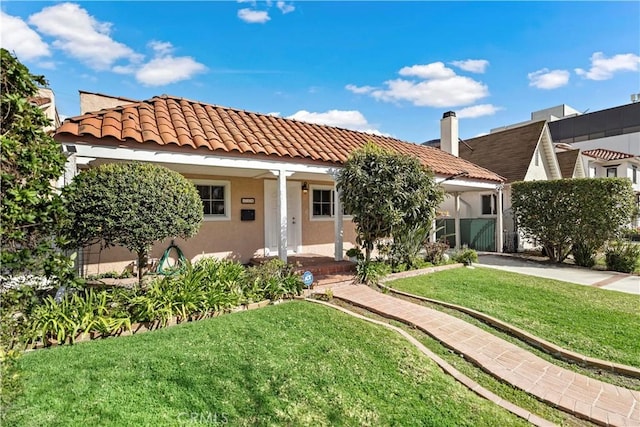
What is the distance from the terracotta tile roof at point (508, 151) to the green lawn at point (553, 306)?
36.6ft

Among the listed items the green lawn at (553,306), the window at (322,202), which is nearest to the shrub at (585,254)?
the green lawn at (553,306)

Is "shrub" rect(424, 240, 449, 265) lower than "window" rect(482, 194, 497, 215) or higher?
lower

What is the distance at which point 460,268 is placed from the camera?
10.5m

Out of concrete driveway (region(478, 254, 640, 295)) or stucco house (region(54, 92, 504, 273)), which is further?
concrete driveway (region(478, 254, 640, 295))

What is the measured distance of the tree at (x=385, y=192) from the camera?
820 centimetres

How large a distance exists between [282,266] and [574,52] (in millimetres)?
15163

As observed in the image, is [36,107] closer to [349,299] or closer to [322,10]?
[349,299]

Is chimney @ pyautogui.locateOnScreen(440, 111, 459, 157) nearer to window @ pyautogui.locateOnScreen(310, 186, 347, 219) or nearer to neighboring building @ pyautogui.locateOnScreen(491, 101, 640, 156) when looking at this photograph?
window @ pyautogui.locateOnScreen(310, 186, 347, 219)

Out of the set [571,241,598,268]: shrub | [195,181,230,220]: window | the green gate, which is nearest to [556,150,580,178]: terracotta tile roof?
the green gate

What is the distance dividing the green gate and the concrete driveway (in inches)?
92.0

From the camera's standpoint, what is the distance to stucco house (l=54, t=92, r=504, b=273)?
686cm

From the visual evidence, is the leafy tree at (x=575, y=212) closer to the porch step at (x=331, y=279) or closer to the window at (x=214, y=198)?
the porch step at (x=331, y=279)

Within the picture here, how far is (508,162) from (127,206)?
20.3 metres

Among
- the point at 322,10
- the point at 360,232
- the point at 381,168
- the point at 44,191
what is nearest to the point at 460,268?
the point at 360,232
